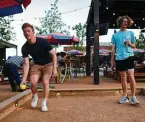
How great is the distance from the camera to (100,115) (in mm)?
5070

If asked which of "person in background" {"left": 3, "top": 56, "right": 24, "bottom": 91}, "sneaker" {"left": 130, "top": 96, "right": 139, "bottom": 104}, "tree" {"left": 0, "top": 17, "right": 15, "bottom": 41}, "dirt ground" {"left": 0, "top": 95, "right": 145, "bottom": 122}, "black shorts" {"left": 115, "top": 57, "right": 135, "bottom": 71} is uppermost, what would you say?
"tree" {"left": 0, "top": 17, "right": 15, "bottom": 41}

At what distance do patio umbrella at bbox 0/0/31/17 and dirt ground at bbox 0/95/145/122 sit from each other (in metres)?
1.78

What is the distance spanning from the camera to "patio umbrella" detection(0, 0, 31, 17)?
5.87m

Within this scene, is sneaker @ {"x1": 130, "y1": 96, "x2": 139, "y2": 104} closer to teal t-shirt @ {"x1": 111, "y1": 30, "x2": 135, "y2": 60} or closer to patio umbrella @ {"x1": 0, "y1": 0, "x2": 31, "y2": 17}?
teal t-shirt @ {"x1": 111, "y1": 30, "x2": 135, "y2": 60}

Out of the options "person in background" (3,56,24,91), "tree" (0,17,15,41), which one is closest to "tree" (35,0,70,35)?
"tree" (0,17,15,41)

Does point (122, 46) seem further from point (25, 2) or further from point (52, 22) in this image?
point (52, 22)

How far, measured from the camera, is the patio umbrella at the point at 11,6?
587 centimetres

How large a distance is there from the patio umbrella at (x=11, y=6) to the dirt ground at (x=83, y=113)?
1.78 meters

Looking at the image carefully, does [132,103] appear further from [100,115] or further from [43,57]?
[43,57]

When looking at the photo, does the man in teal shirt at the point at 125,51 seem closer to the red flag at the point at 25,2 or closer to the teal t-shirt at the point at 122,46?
the teal t-shirt at the point at 122,46

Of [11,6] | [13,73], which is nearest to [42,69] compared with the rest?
[11,6]

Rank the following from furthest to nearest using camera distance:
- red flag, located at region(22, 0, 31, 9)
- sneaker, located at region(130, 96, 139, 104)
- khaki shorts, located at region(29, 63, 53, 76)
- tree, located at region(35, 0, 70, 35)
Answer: tree, located at region(35, 0, 70, 35) < sneaker, located at region(130, 96, 139, 104) < red flag, located at region(22, 0, 31, 9) < khaki shorts, located at region(29, 63, 53, 76)

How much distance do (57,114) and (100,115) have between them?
0.66 m

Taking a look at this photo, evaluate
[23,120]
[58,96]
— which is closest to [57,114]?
[23,120]
